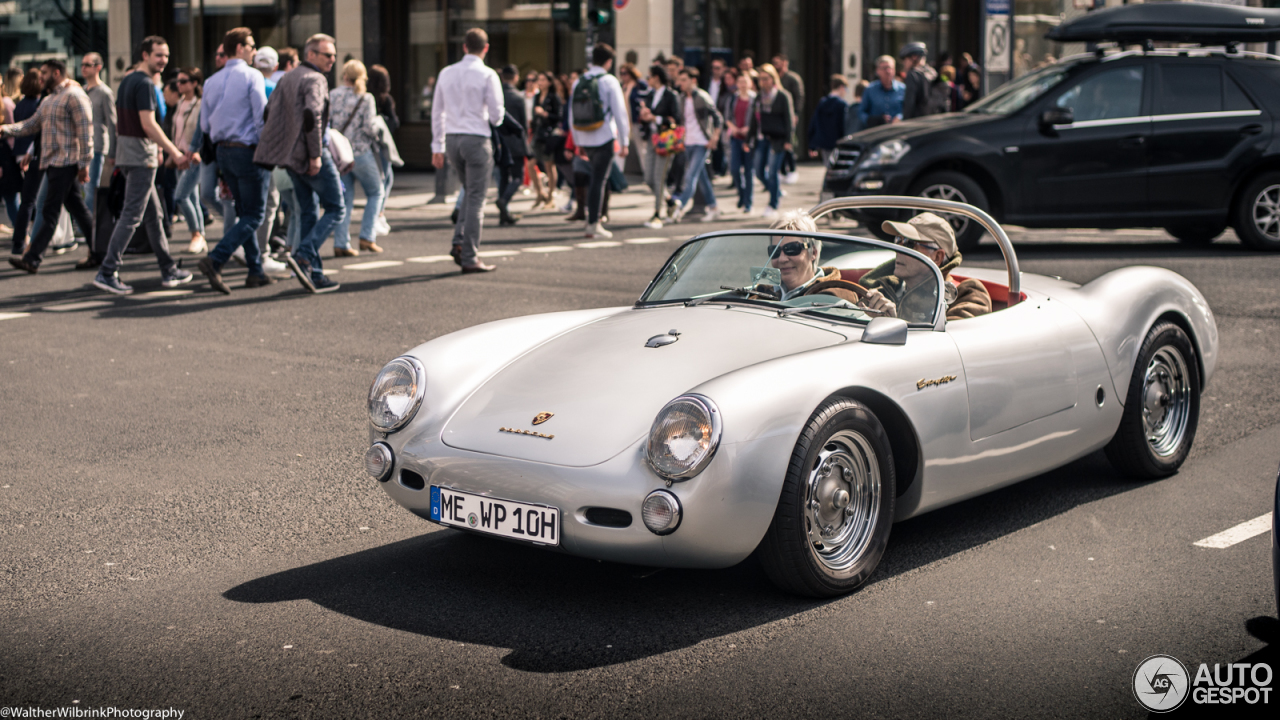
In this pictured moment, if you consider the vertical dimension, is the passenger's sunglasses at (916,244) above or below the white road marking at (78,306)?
above

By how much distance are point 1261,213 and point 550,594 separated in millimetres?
11118

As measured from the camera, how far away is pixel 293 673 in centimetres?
352

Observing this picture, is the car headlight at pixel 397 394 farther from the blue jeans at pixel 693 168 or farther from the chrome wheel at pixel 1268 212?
the blue jeans at pixel 693 168

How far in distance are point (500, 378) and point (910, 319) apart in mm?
1472

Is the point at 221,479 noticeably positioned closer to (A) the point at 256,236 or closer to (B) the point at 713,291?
(B) the point at 713,291

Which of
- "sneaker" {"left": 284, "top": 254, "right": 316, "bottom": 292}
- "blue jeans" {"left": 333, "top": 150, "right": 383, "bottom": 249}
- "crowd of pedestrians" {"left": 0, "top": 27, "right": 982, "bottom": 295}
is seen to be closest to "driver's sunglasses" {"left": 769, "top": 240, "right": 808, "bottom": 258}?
"crowd of pedestrians" {"left": 0, "top": 27, "right": 982, "bottom": 295}

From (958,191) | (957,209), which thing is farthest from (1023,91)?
(957,209)

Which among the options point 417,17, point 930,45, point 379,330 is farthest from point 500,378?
point 930,45

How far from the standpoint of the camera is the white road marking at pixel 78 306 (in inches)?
393

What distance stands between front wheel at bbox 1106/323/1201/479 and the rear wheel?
843cm

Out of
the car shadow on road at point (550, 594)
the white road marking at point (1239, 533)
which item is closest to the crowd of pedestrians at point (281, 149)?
the car shadow on road at point (550, 594)

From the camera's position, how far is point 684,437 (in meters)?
3.82

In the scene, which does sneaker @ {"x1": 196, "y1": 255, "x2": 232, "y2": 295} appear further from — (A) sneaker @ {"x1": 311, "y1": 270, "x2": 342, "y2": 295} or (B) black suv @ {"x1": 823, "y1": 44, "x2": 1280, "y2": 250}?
(B) black suv @ {"x1": 823, "y1": 44, "x2": 1280, "y2": 250}

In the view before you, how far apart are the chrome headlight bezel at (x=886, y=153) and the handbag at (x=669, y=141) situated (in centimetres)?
353
